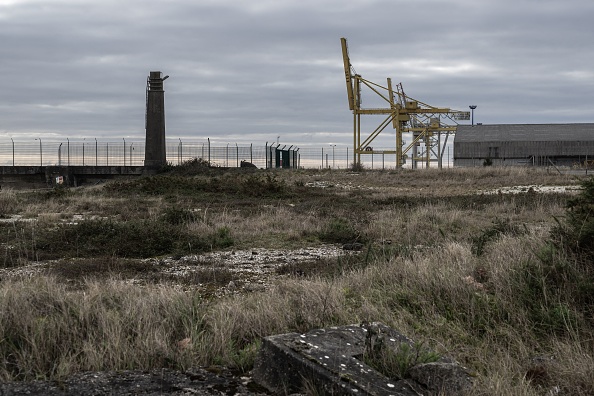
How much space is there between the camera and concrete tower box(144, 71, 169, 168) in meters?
32.9

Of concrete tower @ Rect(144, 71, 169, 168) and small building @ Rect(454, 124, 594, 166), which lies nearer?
concrete tower @ Rect(144, 71, 169, 168)

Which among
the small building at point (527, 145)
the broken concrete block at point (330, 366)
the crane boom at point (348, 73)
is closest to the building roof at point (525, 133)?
the small building at point (527, 145)

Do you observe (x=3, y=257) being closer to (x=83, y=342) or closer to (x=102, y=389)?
(x=83, y=342)

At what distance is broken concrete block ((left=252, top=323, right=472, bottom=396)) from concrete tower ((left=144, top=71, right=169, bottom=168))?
1189 inches

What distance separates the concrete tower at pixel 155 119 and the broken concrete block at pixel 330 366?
99.1ft

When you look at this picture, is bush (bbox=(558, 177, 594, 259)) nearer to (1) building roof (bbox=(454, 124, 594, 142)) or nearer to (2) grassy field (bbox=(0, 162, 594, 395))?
(2) grassy field (bbox=(0, 162, 594, 395))

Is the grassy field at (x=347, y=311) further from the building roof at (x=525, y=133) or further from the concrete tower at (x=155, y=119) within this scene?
the building roof at (x=525, y=133)

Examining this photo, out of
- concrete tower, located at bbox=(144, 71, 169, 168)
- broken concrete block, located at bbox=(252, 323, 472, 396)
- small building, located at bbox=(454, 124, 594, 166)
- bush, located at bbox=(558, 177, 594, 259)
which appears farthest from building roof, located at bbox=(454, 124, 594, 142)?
broken concrete block, located at bbox=(252, 323, 472, 396)

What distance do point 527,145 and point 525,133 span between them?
2957mm

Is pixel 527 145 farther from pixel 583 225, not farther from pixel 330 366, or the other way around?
pixel 330 366

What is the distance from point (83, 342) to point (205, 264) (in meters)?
4.64

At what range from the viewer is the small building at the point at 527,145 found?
166 feet

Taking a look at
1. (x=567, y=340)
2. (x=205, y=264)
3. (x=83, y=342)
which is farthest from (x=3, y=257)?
(x=567, y=340)

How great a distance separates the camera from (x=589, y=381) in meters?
3.64
